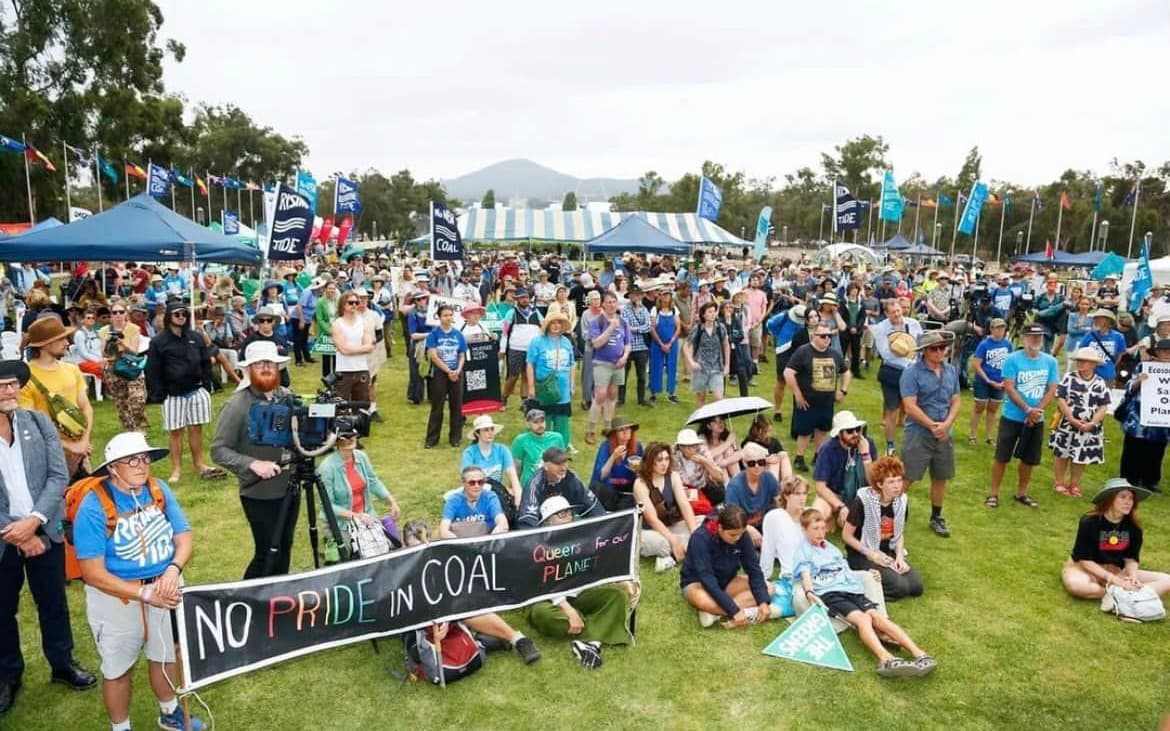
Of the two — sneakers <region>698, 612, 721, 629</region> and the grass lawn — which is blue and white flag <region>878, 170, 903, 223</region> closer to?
the grass lawn

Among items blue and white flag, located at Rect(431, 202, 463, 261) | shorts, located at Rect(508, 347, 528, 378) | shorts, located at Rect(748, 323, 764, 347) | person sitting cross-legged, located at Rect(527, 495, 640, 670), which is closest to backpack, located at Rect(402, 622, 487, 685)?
person sitting cross-legged, located at Rect(527, 495, 640, 670)

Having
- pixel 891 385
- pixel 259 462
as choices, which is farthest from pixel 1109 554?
pixel 259 462

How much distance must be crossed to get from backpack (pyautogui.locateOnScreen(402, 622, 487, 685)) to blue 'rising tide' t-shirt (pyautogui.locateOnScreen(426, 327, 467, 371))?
438 centimetres

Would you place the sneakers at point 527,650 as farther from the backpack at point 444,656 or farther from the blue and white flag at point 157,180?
the blue and white flag at point 157,180

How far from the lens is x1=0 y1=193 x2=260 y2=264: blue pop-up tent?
9.70m

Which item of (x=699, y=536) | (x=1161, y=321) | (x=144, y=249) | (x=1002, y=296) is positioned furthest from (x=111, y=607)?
(x=1002, y=296)

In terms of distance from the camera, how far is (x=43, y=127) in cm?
3198

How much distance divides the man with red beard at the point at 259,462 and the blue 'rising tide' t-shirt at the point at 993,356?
8.01 metres

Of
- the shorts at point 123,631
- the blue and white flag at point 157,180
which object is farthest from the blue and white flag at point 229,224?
the shorts at point 123,631

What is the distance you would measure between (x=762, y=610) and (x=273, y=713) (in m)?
3.22

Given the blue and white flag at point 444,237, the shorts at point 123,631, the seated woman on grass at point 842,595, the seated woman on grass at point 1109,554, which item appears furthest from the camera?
the blue and white flag at point 444,237

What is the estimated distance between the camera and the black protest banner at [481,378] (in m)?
8.95

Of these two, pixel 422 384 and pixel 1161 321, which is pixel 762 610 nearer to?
pixel 1161 321

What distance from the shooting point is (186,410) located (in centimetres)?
742
